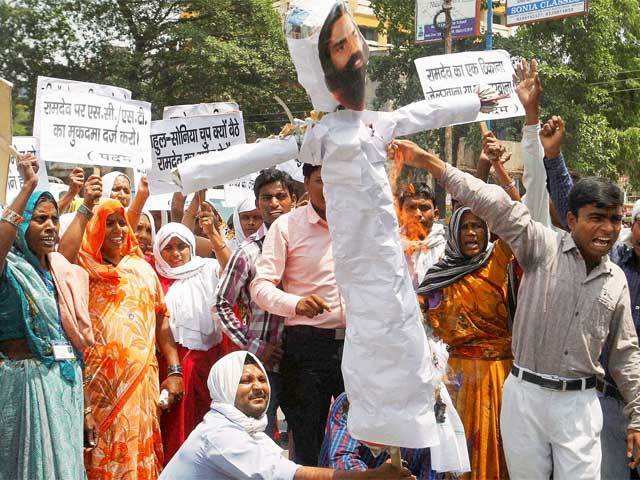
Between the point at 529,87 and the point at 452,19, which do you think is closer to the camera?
the point at 529,87

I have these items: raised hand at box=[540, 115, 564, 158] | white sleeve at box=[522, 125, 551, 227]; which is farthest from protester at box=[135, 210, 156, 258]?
raised hand at box=[540, 115, 564, 158]

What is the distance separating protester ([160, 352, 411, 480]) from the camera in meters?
3.48

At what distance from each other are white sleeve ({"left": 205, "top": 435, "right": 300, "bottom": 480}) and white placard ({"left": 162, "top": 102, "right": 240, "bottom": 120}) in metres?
3.49

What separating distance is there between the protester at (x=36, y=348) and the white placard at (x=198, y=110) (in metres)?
2.51

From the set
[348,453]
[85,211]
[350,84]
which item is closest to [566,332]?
[348,453]

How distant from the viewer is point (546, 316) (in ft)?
12.6

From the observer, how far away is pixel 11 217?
12.7 feet

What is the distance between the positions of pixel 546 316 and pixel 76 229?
2328mm

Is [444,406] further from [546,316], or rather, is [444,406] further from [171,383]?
[171,383]

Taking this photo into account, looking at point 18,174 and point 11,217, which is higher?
point 18,174

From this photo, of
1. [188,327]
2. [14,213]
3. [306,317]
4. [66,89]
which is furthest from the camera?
[66,89]

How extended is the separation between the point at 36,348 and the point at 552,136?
2566 millimetres

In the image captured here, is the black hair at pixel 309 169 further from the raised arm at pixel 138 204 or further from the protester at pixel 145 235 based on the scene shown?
the protester at pixel 145 235

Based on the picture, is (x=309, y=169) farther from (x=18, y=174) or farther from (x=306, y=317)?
(x=18, y=174)
